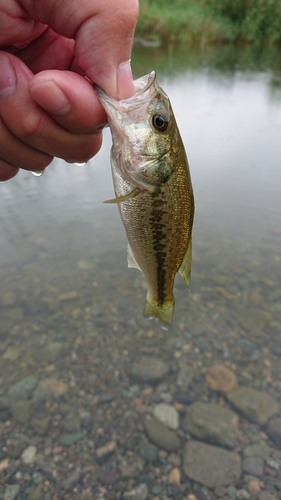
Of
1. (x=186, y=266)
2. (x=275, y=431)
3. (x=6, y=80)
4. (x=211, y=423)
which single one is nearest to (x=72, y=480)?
(x=211, y=423)

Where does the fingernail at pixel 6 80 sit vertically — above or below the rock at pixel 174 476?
above

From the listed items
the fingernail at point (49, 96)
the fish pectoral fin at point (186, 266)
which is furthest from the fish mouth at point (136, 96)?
the fish pectoral fin at point (186, 266)

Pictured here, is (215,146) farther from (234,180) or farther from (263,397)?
(263,397)

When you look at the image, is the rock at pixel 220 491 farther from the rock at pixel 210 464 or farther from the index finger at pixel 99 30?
the index finger at pixel 99 30

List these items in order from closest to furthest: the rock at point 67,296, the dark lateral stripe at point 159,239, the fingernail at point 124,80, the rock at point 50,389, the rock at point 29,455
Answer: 1. the fingernail at point 124,80
2. the dark lateral stripe at point 159,239
3. the rock at point 29,455
4. the rock at point 50,389
5. the rock at point 67,296

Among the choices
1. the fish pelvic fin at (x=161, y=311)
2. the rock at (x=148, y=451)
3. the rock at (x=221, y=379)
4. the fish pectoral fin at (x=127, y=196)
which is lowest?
the rock at (x=148, y=451)

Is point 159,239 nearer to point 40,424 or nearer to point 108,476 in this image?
point 108,476
